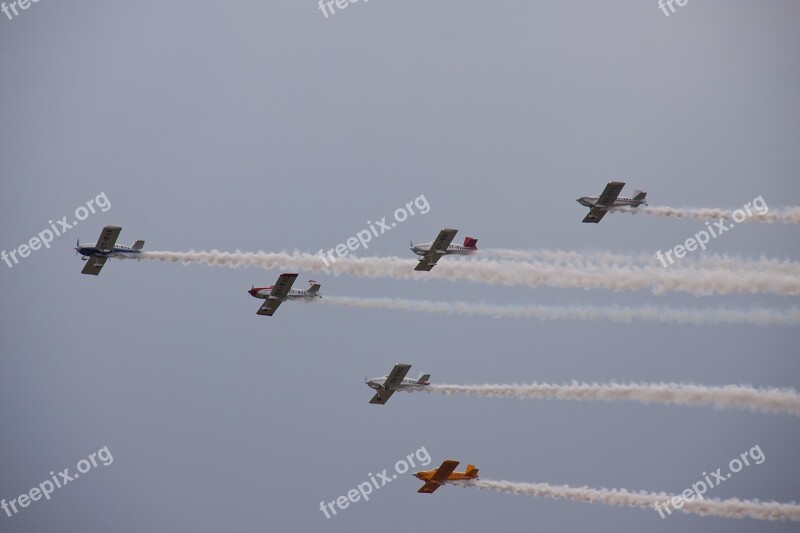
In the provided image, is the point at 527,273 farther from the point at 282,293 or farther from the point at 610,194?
the point at 282,293

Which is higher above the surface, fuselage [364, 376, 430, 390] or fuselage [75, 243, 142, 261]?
fuselage [75, 243, 142, 261]

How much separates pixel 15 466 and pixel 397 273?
78203 millimetres

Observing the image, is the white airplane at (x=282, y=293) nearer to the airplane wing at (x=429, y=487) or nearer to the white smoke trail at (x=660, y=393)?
the white smoke trail at (x=660, y=393)

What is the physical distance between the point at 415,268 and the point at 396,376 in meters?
6.30

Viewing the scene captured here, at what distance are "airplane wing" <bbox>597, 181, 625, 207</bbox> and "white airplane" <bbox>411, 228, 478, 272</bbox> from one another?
7687 mm

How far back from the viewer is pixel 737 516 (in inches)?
2078

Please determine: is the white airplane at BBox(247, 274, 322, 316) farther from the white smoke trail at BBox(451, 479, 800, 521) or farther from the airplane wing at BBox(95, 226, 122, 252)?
the white smoke trail at BBox(451, 479, 800, 521)

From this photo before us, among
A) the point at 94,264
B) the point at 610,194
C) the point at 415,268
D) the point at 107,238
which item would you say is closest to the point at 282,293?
the point at 415,268

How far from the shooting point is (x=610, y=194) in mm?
64125

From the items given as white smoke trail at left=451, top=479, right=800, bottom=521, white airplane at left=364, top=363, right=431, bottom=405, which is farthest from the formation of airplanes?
white smoke trail at left=451, top=479, right=800, bottom=521

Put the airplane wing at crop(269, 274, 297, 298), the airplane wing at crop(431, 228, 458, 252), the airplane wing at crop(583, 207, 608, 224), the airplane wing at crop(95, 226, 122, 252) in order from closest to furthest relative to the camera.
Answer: the airplane wing at crop(431, 228, 458, 252), the airplane wing at crop(583, 207, 608, 224), the airplane wing at crop(269, 274, 297, 298), the airplane wing at crop(95, 226, 122, 252)

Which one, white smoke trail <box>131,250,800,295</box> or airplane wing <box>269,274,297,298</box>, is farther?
airplane wing <box>269,274,297,298</box>

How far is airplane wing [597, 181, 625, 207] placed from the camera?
63719 millimetres

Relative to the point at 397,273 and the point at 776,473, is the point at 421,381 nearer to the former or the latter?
the point at 397,273
